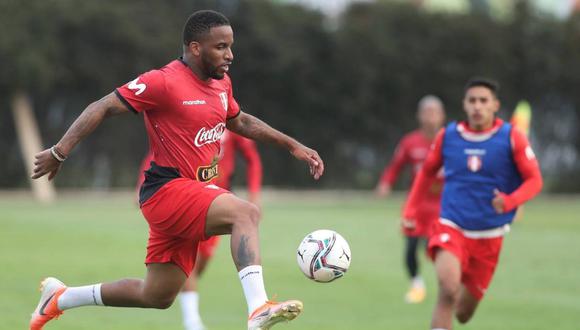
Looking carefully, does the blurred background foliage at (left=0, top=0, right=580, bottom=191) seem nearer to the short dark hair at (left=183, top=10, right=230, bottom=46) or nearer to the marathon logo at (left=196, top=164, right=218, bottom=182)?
the marathon logo at (left=196, top=164, right=218, bottom=182)

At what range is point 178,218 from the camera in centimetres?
788

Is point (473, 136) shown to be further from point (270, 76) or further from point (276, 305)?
point (270, 76)

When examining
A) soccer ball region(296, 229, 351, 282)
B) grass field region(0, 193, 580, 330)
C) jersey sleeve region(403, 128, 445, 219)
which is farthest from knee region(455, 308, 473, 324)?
soccer ball region(296, 229, 351, 282)

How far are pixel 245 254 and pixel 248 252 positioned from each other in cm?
2

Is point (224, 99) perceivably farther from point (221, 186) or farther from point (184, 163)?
point (221, 186)

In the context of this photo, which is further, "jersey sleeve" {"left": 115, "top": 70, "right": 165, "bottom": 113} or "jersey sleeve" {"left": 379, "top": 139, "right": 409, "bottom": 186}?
"jersey sleeve" {"left": 379, "top": 139, "right": 409, "bottom": 186}

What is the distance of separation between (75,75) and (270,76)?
9007mm

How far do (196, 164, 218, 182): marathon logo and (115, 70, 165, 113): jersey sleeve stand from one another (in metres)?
0.59

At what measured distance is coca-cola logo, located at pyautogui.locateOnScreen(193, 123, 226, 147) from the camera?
8148 millimetres

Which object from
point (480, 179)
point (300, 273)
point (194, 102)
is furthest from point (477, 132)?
point (300, 273)

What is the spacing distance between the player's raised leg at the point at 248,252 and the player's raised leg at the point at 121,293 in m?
0.73

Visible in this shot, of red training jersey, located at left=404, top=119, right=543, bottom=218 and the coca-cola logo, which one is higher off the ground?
the coca-cola logo

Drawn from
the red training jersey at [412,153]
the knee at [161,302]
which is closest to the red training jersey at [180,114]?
the knee at [161,302]

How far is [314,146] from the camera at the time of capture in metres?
51.2
